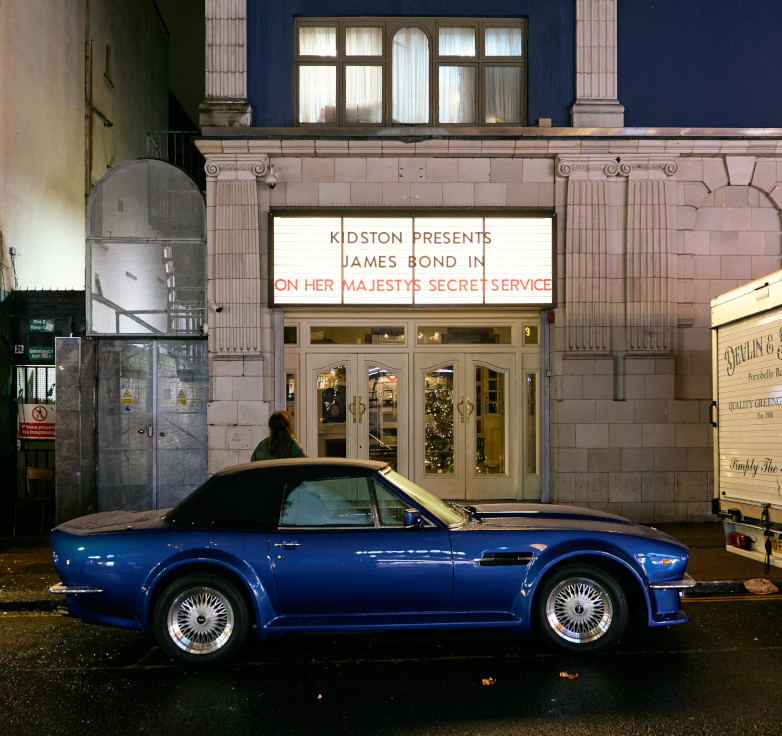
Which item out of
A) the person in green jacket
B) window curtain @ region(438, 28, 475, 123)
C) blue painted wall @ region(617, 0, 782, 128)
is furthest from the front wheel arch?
blue painted wall @ region(617, 0, 782, 128)

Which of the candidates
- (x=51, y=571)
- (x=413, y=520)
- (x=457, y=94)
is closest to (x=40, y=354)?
(x=51, y=571)

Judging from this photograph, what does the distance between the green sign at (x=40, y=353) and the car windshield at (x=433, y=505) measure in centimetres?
740

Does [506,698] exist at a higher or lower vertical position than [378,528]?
lower

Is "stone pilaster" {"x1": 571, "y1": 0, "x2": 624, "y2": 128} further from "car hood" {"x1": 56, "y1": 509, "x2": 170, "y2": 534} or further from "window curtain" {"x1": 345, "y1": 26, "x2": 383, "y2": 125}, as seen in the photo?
"car hood" {"x1": 56, "y1": 509, "x2": 170, "y2": 534}

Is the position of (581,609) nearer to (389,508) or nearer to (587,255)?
(389,508)

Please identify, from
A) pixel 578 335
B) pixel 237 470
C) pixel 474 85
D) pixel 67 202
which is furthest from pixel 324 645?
pixel 67 202

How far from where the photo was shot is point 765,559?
632cm

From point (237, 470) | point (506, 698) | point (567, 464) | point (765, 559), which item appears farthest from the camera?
point (567, 464)

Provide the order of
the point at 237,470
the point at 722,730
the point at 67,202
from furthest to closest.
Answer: the point at 67,202 → the point at 237,470 → the point at 722,730

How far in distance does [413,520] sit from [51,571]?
4.96 metres

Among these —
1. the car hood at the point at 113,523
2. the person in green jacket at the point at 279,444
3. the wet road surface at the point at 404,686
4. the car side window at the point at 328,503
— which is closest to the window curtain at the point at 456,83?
the person in green jacket at the point at 279,444

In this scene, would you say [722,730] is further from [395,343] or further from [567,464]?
[395,343]

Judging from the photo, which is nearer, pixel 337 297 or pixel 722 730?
pixel 722 730

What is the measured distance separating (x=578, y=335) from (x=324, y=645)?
670cm
